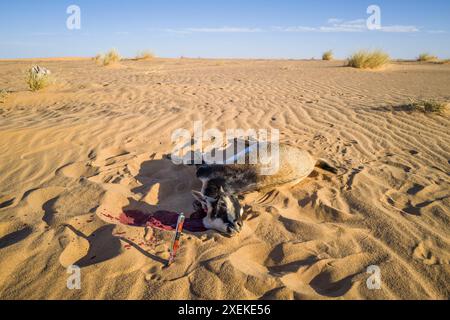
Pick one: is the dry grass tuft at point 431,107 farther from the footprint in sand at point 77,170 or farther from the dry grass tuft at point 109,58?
the dry grass tuft at point 109,58

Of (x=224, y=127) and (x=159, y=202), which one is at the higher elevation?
(x=224, y=127)

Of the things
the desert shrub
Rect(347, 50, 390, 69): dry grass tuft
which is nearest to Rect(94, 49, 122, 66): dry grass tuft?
the desert shrub

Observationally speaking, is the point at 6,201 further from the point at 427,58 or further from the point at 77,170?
the point at 427,58

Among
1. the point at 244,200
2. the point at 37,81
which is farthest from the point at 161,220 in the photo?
the point at 37,81

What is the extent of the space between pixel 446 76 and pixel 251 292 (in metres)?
11.8

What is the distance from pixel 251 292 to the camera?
197 centimetres

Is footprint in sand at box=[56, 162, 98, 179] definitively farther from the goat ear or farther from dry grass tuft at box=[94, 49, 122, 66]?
dry grass tuft at box=[94, 49, 122, 66]

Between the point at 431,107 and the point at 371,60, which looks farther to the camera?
the point at 371,60

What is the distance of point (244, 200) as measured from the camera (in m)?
3.15

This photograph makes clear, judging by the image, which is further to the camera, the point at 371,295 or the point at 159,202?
the point at 159,202

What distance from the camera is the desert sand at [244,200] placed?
2.03 metres

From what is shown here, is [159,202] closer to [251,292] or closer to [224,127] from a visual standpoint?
[251,292]
